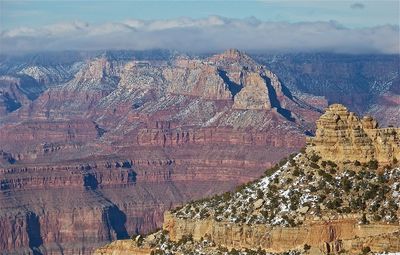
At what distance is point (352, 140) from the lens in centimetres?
7569

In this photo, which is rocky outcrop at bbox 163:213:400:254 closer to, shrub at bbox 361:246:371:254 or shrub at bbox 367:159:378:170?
shrub at bbox 361:246:371:254

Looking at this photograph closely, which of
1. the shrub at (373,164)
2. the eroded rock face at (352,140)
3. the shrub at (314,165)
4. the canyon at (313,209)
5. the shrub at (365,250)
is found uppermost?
the eroded rock face at (352,140)

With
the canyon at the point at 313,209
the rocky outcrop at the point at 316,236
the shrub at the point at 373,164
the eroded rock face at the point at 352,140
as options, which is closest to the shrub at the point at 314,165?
the canyon at the point at 313,209

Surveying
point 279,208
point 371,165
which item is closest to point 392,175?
point 371,165

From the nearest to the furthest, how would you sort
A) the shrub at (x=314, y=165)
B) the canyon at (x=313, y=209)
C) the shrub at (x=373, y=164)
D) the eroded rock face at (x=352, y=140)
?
the canyon at (x=313, y=209) < the shrub at (x=373, y=164) < the eroded rock face at (x=352, y=140) < the shrub at (x=314, y=165)

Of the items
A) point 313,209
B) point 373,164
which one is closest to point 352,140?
point 373,164

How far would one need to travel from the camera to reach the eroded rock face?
75.4 m

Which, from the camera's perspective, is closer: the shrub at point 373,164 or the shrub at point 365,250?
the shrub at point 365,250

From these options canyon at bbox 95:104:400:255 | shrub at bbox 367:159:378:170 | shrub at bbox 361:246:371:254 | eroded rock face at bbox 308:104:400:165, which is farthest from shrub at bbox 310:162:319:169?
shrub at bbox 361:246:371:254

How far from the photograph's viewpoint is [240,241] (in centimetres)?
7019

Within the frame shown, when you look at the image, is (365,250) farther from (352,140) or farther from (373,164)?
(352,140)

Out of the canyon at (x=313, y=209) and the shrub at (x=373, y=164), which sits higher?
the shrub at (x=373, y=164)

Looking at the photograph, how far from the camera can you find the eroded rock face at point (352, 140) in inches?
2968

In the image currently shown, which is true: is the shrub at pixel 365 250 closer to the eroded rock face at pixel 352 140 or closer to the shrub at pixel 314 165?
the eroded rock face at pixel 352 140
